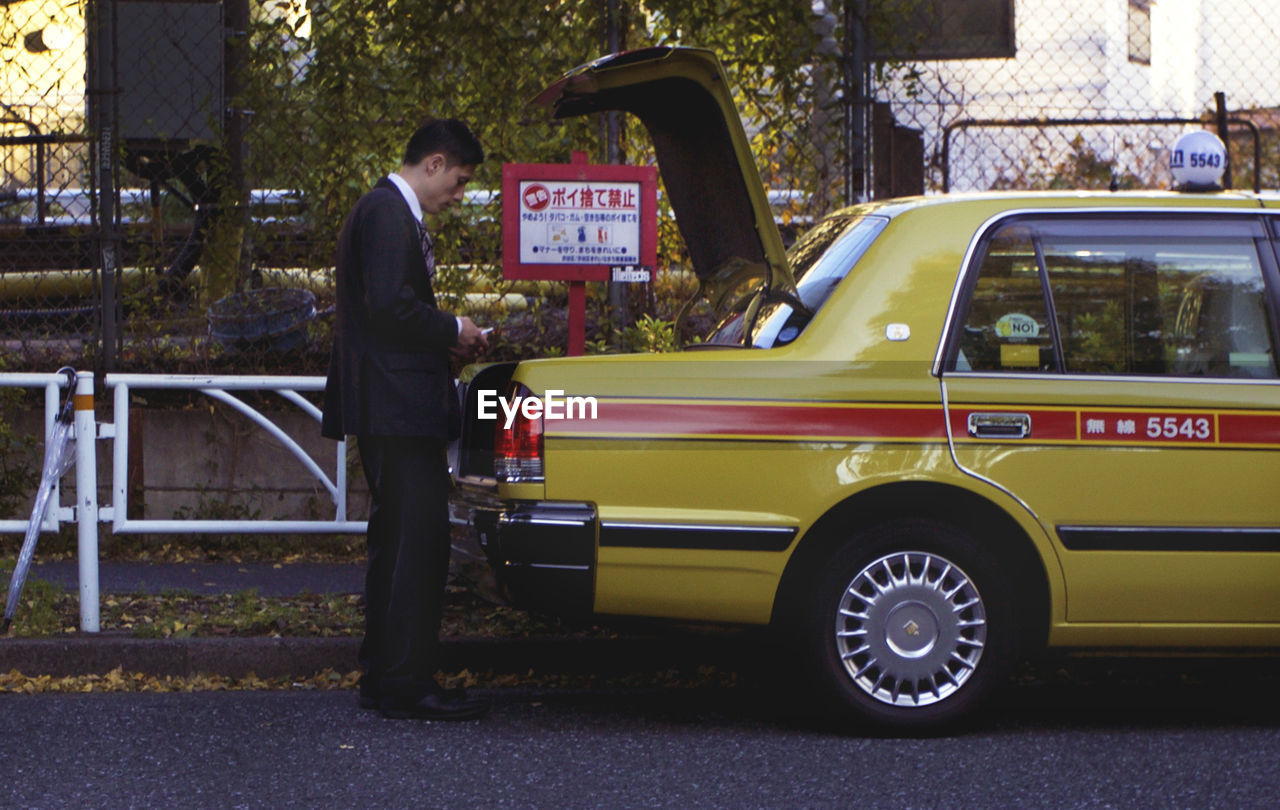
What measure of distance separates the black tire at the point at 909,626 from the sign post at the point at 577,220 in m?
1.95

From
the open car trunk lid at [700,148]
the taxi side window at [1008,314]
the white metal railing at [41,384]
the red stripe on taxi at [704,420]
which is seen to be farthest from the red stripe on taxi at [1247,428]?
the white metal railing at [41,384]

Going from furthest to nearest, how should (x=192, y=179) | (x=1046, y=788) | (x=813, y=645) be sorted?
(x=192, y=179), (x=813, y=645), (x=1046, y=788)

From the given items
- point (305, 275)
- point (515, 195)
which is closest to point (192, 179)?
point (305, 275)

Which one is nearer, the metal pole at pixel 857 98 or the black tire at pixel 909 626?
the black tire at pixel 909 626

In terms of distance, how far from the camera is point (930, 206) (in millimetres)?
4707

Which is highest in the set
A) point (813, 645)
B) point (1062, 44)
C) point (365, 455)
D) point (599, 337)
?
point (1062, 44)

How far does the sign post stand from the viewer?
6.15 metres

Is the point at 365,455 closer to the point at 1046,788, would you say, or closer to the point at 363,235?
the point at 363,235

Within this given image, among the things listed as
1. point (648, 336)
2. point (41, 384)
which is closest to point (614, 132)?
point (648, 336)

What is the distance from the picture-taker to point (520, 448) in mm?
4496

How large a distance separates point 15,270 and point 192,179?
107 centimetres

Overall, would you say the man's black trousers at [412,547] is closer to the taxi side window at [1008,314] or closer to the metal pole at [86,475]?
the metal pole at [86,475]

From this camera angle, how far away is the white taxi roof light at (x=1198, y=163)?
16.5ft

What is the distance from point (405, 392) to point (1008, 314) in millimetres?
1846
